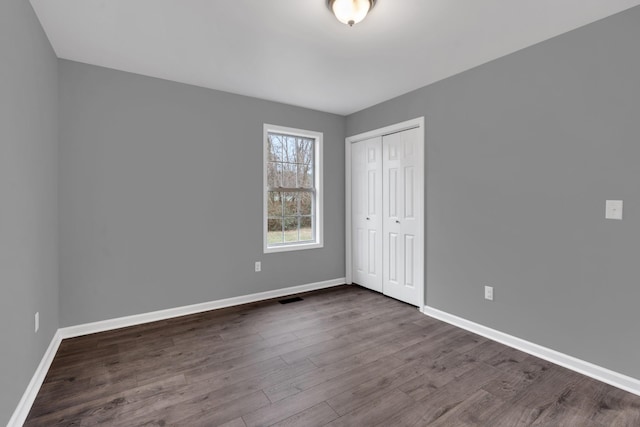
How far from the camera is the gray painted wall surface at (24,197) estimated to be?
5.20 feet

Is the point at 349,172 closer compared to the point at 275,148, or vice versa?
the point at 275,148

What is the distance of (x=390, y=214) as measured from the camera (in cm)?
390

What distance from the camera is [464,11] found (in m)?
2.07

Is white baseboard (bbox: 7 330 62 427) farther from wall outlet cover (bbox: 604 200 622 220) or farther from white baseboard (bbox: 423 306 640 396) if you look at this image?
wall outlet cover (bbox: 604 200 622 220)

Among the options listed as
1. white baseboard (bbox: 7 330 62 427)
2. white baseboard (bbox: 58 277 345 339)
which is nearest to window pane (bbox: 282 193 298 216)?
white baseboard (bbox: 58 277 345 339)

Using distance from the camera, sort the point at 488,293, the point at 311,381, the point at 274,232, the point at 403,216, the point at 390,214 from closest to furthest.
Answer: the point at 311,381 → the point at 488,293 → the point at 403,216 → the point at 390,214 → the point at 274,232

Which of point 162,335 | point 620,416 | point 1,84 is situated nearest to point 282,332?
point 162,335

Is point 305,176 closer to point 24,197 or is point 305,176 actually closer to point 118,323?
point 118,323

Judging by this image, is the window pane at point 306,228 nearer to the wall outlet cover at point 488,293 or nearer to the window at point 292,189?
the window at point 292,189

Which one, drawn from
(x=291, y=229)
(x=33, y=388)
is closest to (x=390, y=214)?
(x=291, y=229)

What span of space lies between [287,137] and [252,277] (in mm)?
1900

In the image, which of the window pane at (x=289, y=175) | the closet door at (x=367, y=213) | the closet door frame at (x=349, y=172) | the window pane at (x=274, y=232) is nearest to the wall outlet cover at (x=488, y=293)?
the closet door frame at (x=349, y=172)

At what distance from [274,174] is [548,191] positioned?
2916 mm

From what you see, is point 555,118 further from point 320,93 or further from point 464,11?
point 320,93
